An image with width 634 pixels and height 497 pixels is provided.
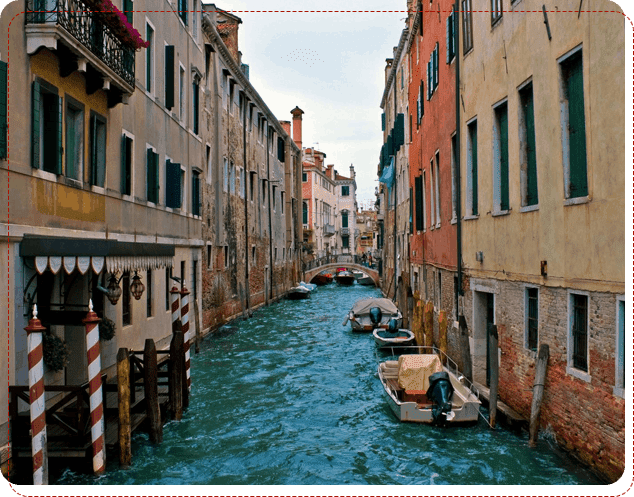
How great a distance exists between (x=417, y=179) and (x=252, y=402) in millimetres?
8573

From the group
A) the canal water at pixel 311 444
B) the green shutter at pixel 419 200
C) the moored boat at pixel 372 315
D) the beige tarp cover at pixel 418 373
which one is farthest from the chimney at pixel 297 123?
the beige tarp cover at pixel 418 373

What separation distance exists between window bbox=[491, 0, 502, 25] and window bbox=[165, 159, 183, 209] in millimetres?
7476

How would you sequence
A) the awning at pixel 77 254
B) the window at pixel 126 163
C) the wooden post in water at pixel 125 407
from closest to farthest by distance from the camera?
the awning at pixel 77 254, the wooden post in water at pixel 125 407, the window at pixel 126 163

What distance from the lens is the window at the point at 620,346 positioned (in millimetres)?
5598

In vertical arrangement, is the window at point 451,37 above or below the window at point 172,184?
above

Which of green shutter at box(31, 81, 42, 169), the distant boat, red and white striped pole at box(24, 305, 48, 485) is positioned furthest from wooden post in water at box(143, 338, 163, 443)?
the distant boat

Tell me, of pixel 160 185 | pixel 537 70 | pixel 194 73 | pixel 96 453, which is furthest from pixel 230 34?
pixel 96 453

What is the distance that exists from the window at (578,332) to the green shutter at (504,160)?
2535 millimetres

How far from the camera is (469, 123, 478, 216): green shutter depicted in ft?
34.3

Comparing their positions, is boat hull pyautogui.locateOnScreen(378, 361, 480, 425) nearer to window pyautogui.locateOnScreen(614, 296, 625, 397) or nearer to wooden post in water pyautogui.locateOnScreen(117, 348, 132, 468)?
window pyautogui.locateOnScreen(614, 296, 625, 397)

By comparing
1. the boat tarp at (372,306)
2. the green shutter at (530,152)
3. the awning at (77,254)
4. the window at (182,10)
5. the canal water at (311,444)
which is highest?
the window at (182,10)

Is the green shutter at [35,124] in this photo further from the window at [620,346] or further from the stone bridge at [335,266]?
the stone bridge at [335,266]

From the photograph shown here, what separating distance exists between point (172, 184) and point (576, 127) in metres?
9.27

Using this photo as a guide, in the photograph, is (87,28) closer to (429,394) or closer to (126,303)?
(126,303)
